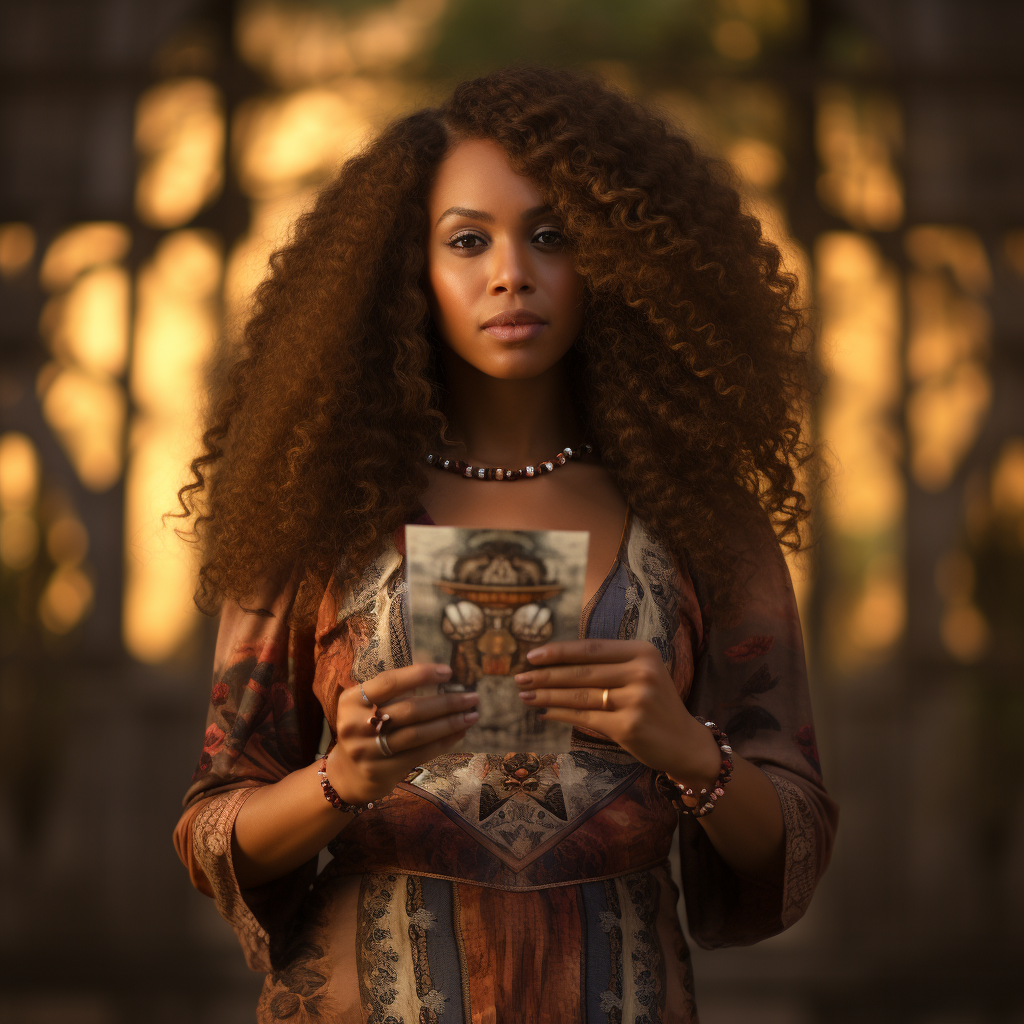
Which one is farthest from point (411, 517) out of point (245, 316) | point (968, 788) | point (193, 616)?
point (968, 788)

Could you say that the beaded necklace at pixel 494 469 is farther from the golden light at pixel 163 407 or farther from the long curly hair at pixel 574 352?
the golden light at pixel 163 407

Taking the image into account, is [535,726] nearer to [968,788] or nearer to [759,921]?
[759,921]

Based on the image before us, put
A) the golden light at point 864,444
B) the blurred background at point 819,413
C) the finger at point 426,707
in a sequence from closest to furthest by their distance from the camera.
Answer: the finger at point 426,707 < the blurred background at point 819,413 < the golden light at point 864,444

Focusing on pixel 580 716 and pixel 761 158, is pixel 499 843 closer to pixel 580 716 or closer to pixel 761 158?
pixel 580 716

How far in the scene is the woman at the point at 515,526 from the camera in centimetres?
153

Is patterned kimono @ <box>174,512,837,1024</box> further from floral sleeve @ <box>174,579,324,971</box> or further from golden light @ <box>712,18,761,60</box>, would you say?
golden light @ <box>712,18,761,60</box>

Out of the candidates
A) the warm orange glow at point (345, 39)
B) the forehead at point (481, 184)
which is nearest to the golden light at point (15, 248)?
the warm orange glow at point (345, 39)

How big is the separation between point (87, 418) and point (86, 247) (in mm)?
711

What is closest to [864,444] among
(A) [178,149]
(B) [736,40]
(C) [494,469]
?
(B) [736,40]

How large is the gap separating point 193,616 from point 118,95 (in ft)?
7.17

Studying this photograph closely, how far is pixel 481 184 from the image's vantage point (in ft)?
5.56

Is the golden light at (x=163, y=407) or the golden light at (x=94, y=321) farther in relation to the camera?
the golden light at (x=94, y=321)

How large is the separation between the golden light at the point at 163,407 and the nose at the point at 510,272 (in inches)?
129

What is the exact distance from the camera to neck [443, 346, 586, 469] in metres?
1.80
